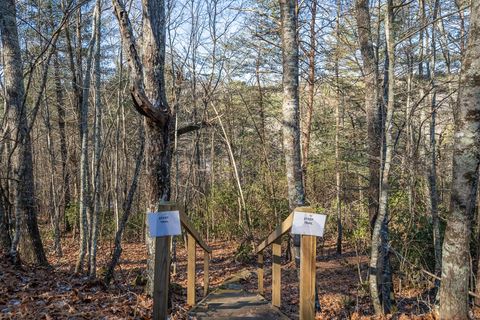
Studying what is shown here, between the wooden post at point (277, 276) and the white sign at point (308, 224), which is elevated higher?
the white sign at point (308, 224)

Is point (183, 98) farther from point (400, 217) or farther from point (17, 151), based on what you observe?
point (400, 217)

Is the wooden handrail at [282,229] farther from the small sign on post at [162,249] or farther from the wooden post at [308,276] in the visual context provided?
the small sign on post at [162,249]

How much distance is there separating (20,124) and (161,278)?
4.72 meters

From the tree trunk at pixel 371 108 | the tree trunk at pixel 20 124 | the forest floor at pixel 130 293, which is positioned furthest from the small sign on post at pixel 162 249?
the tree trunk at pixel 371 108

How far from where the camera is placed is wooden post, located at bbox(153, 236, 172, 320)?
137 inches

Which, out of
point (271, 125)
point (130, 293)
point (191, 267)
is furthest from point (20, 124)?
point (271, 125)

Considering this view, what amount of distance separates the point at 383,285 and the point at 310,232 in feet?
12.2

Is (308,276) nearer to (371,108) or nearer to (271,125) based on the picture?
(371,108)

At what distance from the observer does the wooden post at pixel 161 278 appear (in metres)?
3.48

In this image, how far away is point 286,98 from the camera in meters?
6.27

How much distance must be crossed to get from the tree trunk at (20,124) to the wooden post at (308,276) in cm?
527

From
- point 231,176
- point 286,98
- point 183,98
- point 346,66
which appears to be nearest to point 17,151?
point 286,98

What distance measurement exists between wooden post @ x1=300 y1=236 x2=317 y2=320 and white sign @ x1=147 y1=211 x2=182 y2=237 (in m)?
1.30

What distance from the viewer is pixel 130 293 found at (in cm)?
532
